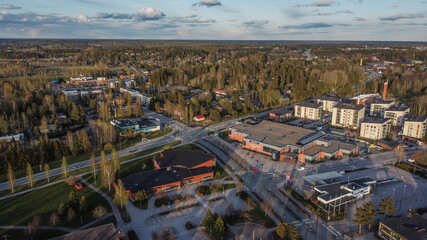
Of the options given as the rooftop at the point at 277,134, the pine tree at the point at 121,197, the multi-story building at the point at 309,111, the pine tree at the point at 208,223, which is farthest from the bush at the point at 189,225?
the multi-story building at the point at 309,111

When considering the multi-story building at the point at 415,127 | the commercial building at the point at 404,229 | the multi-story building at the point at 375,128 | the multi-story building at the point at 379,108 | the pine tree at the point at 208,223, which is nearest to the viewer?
the commercial building at the point at 404,229

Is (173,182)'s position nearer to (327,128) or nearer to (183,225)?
(183,225)

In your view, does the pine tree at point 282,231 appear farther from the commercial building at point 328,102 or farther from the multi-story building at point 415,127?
the commercial building at point 328,102

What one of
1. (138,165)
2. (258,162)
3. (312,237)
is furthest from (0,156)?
(312,237)

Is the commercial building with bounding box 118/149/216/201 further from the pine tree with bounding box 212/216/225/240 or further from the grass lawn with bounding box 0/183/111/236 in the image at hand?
the pine tree with bounding box 212/216/225/240

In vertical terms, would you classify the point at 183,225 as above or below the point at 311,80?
below

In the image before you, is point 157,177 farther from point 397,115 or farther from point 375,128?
point 397,115
